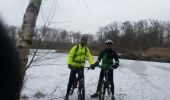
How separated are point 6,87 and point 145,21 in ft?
313

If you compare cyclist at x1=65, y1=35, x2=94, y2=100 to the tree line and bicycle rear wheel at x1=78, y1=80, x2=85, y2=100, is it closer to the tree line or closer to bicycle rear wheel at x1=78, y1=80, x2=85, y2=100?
bicycle rear wheel at x1=78, y1=80, x2=85, y2=100

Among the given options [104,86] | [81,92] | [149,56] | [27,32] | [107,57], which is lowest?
[149,56]

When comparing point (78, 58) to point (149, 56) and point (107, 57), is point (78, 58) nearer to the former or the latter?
point (107, 57)

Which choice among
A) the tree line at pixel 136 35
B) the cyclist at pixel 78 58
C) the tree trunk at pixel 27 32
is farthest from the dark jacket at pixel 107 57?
the tree line at pixel 136 35

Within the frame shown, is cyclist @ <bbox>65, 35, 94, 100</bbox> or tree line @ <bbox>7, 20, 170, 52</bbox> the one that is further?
tree line @ <bbox>7, 20, 170, 52</bbox>

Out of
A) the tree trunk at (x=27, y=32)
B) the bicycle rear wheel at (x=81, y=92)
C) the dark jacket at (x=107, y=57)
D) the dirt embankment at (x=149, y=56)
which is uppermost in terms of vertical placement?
the tree trunk at (x=27, y=32)

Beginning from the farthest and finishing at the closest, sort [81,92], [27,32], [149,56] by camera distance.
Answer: [149,56] → [81,92] → [27,32]

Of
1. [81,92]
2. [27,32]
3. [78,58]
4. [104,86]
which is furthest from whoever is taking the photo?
[104,86]

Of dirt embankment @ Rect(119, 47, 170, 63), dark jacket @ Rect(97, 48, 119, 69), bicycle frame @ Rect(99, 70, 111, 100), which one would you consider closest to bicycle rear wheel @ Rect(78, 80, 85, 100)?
bicycle frame @ Rect(99, 70, 111, 100)

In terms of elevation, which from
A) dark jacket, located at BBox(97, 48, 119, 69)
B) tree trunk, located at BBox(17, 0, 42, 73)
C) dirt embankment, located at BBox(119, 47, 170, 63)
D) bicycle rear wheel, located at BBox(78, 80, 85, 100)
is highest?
tree trunk, located at BBox(17, 0, 42, 73)

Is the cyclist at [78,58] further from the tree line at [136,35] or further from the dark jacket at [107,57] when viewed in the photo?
the tree line at [136,35]

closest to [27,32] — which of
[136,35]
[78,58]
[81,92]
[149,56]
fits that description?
[78,58]

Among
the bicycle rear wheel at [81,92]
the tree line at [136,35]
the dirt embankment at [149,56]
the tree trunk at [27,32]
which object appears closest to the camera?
the tree trunk at [27,32]

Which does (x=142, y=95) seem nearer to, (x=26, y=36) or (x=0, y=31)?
(x=26, y=36)
